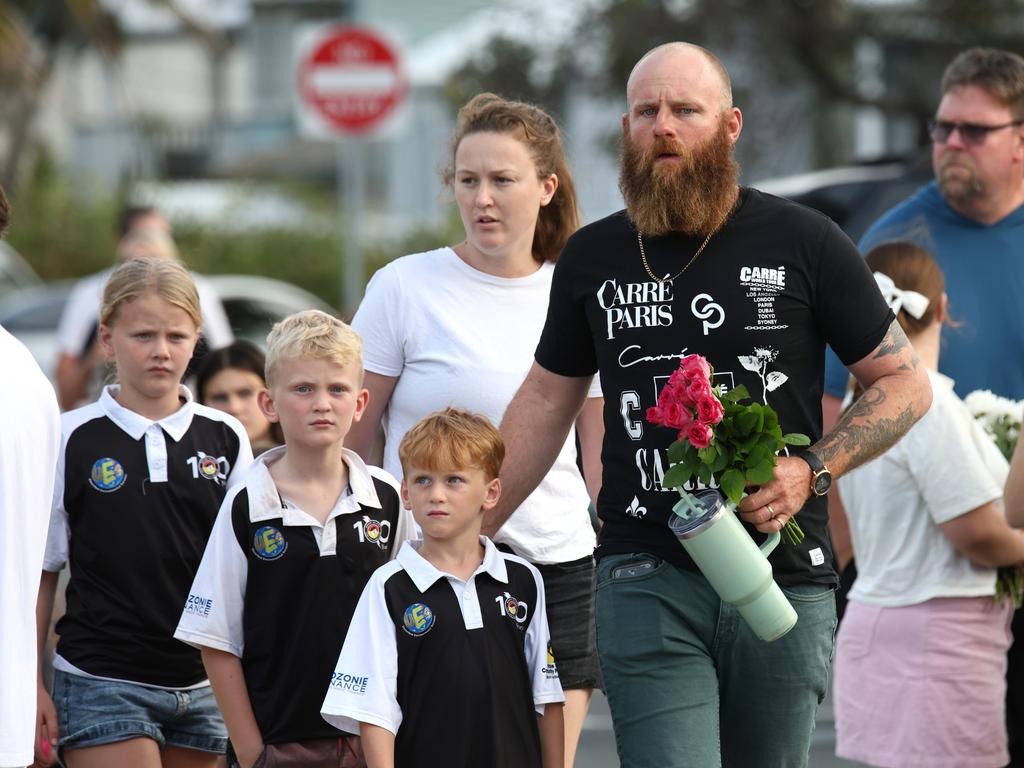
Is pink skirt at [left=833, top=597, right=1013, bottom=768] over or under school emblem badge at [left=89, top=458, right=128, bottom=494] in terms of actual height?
under

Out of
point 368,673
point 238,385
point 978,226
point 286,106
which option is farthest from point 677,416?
point 286,106

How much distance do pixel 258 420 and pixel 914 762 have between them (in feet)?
8.68

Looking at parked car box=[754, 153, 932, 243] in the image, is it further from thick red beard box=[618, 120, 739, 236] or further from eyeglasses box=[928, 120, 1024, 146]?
thick red beard box=[618, 120, 739, 236]

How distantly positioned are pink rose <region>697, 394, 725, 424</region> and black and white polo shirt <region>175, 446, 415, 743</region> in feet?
3.73

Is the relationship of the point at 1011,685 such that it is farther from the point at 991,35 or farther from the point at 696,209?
the point at 991,35

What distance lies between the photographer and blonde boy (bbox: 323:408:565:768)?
170 inches

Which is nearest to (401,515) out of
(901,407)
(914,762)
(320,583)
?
(320,583)

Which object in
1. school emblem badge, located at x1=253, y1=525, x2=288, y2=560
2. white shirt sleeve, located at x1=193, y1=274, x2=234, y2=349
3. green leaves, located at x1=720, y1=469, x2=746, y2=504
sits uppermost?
white shirt sleeve, located at x1=193, y1=274, x2=234, y2=349

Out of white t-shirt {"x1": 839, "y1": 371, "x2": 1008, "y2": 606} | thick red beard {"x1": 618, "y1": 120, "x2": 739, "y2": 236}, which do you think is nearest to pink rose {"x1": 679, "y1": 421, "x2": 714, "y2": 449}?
thick red beard {"x1": 618, "y1": 120, "x2": 739, "y2": 236}

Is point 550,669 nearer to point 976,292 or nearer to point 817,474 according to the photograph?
point 817,474

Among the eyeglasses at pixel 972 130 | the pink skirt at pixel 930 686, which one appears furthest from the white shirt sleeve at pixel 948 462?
the eyeglasses at pixel 972 130

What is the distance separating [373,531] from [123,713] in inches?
34.0

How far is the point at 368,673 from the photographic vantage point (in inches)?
170

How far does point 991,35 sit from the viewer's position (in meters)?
17.2
